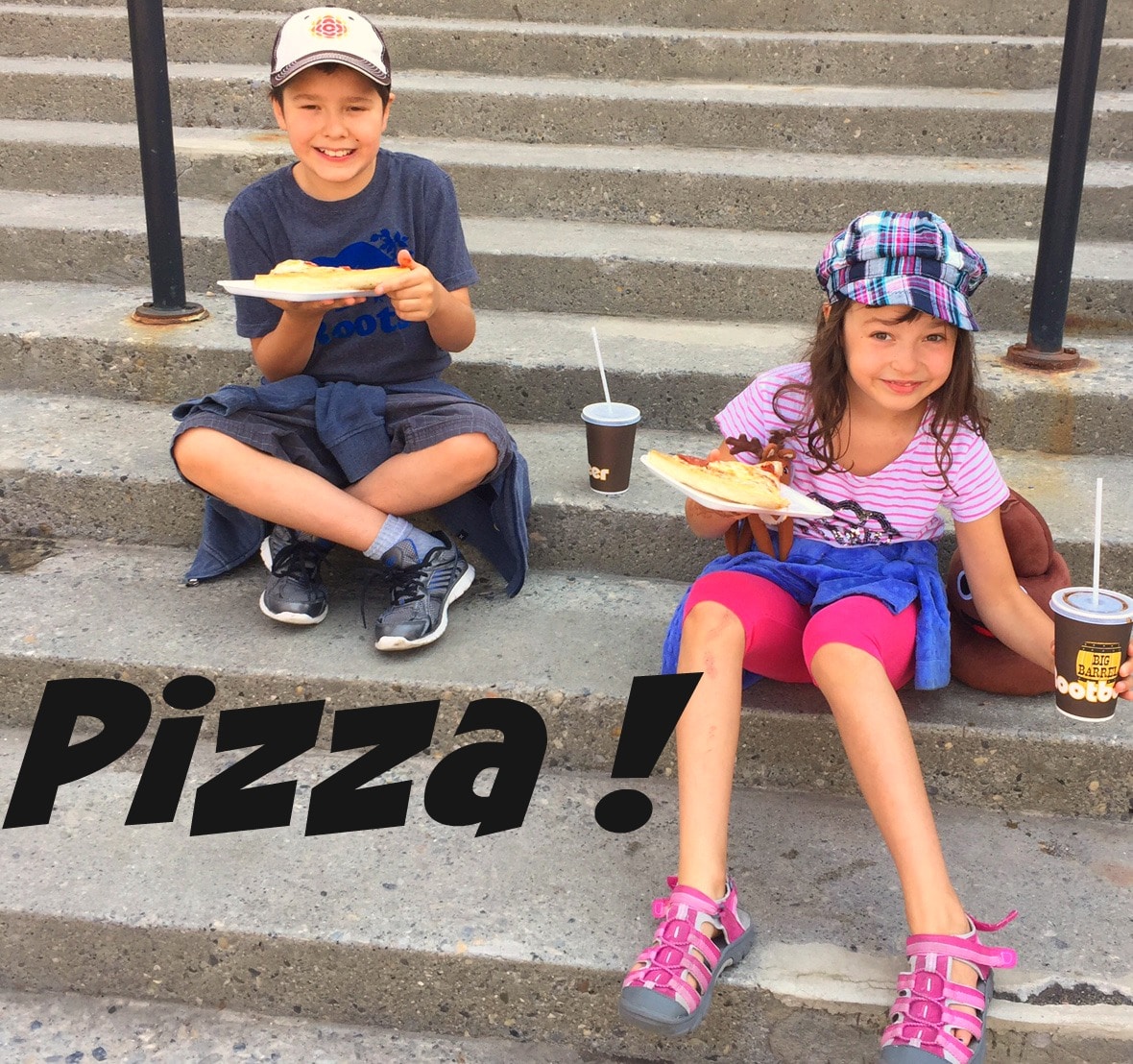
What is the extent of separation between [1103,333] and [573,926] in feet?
7.08

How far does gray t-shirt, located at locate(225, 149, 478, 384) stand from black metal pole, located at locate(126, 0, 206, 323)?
657 mm

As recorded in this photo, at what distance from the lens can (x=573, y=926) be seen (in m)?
1.88

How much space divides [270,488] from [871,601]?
1115 millimetres

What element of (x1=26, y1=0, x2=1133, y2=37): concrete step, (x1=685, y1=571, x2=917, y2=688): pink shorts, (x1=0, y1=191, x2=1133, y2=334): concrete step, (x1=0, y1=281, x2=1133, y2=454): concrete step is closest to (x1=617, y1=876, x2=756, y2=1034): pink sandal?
(x1=685, y1=571, x2=917, y2=688): pink shorts

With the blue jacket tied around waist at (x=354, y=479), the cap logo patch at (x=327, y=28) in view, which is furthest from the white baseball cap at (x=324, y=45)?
the blue jacket tied around waist at (x=354, y=479)

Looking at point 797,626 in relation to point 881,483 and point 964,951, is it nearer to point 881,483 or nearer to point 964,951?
point 881,483

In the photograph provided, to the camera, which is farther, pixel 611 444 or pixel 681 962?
pixel 611 444

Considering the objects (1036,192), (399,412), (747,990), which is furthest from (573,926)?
(1036,192)

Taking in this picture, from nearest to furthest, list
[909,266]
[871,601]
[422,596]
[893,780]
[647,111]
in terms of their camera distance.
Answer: [893,780]
[909,266]
[871,601]
[422,596]
[647,111]

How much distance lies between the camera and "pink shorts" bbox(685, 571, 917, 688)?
6.43ft

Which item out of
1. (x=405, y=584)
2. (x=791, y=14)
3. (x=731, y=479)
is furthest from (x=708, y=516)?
(x=791, y=14)

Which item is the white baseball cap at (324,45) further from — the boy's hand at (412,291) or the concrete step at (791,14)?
the concrete step at (791,14)

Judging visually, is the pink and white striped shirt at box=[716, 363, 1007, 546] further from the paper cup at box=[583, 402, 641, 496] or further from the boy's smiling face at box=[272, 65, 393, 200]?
the boy's smiling face at box=[272, 65, 393, 200]

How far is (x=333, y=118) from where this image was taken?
2.30m
